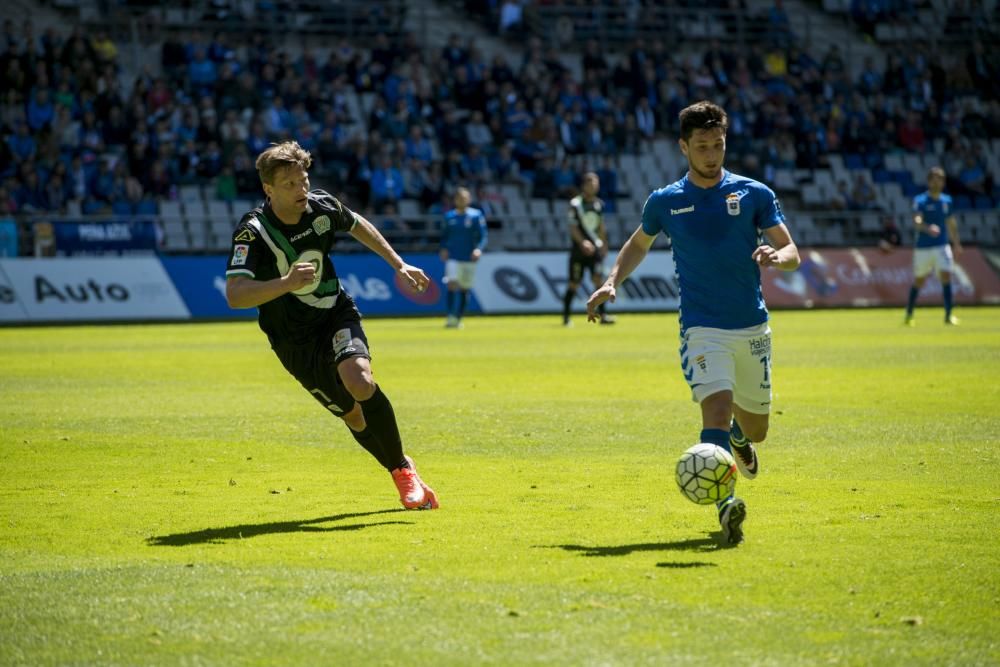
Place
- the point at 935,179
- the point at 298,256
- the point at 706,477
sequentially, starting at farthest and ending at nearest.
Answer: the point at 935,179
the point at 298,256
the point at 706,477

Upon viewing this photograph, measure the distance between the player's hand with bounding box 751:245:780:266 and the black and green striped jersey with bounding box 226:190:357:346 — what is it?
265 cm

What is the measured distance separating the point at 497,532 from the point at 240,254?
2260 mm

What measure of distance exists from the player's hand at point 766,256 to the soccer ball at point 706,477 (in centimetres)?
101

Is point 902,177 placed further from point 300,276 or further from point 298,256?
point 300,276

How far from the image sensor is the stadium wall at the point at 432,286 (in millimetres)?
30719

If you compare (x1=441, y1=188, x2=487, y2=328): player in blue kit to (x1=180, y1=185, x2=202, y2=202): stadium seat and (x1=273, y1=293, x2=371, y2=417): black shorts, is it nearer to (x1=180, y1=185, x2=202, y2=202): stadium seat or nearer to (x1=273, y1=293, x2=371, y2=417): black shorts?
(x1=180, y1=185, x2=202, y2=202): stadium seat

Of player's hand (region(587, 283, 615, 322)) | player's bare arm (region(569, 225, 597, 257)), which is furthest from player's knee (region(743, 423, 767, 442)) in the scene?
player's bare arm (region(569, 225, 597, 257))

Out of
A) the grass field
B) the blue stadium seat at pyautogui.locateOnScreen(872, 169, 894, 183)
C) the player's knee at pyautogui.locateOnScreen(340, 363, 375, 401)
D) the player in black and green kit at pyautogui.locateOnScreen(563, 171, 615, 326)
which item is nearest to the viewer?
the grass field

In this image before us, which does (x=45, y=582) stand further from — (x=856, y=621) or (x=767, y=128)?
(x=767, y=128)

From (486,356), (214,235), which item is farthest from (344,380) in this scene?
(214,235)

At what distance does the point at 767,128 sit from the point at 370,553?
36.8m

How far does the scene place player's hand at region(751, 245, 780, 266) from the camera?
298 inches

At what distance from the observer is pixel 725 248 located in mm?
8195

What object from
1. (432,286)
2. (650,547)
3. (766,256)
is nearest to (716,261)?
(766,256)
